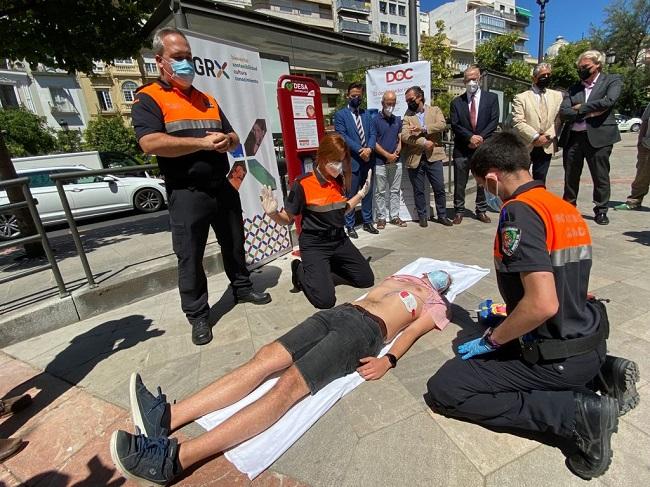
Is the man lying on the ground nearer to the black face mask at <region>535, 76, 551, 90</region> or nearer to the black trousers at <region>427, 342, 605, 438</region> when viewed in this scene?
the black trousers at <region>427, 342, 605, 438</region>

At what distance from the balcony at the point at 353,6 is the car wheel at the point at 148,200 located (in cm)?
4298

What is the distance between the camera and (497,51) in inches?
985

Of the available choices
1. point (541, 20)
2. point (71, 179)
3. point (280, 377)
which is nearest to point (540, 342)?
point (280, 377)

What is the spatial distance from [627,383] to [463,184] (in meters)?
4.22

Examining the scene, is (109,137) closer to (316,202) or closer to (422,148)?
(422,148)

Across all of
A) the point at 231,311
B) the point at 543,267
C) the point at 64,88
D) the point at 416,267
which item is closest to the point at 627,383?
the point at 543,267

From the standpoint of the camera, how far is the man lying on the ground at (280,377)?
157 cm

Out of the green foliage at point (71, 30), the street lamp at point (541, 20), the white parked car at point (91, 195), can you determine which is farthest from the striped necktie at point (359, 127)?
the street lamp at point (541, 20)

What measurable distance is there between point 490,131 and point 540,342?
4.44m

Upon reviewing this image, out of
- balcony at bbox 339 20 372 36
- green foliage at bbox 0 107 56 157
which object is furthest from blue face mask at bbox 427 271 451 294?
balcony at bbox 339 20 372 36

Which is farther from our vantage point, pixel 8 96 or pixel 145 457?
pixel 8 96

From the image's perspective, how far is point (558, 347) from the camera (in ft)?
5.33

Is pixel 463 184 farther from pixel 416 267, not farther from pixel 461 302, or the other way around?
pixel 461 302

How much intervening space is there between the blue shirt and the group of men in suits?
0.05 m
